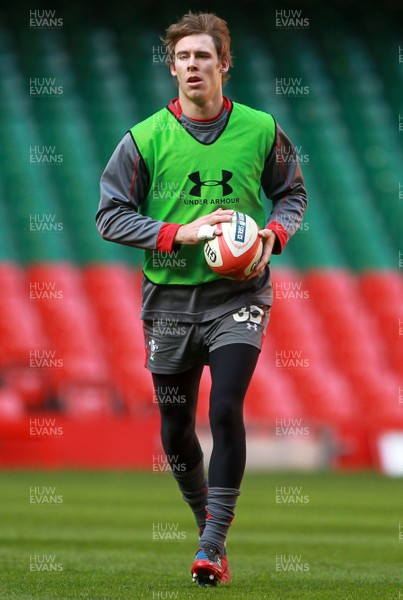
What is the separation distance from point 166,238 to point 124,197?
301mm

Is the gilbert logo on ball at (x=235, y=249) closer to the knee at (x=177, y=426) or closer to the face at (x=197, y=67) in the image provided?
the face at (x=197, y=67)

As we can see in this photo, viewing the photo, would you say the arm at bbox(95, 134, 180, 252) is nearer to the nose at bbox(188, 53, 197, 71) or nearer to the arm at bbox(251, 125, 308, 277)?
the nose at bbox(188, 53, 197, 71)

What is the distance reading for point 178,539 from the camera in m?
6.96

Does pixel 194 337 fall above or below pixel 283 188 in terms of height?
below

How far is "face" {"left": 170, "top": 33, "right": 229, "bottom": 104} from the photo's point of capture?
462cm

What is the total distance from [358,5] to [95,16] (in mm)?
4769

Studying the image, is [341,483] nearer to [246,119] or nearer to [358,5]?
[246,119]

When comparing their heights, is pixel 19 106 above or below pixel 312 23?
below

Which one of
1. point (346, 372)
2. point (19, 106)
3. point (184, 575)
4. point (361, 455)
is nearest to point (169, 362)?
point (184, 575)

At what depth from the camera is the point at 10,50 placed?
20.1 m

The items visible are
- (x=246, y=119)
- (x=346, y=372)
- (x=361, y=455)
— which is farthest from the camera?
(x=346, y=372)

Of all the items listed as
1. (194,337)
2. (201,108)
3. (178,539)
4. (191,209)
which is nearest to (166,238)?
(191,209)

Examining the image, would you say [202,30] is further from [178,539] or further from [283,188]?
[178,539]

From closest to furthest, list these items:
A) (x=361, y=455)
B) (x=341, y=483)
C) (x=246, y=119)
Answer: (x=246, y=119), (x=341, y=483), (x=361, y=455)
